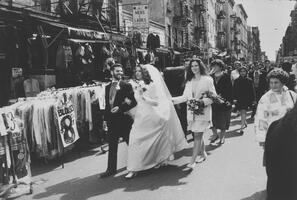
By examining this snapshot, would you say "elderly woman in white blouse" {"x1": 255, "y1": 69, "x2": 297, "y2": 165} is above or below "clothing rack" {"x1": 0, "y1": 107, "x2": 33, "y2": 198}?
above

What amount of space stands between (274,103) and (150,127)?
7.39 ft

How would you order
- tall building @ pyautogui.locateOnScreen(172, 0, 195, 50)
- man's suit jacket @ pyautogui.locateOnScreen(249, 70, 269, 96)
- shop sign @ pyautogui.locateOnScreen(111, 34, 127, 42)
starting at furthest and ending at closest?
tall building @ pyautogui.locateOnScreen(172, 0, 195, 50) < man's suit jacket @ pyautogui.locateOnScreen(249, 70, 269, 96) < shop sign @ pyautogui.locateOnScreen(111, 34, 127, 42)

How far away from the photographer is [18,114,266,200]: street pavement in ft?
20.1

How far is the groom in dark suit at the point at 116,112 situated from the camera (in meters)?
7.42

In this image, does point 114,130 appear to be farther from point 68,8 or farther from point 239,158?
point 68,8

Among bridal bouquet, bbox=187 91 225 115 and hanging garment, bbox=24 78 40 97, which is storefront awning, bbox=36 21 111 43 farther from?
bridal bouquet, bbox=187 91 225 115

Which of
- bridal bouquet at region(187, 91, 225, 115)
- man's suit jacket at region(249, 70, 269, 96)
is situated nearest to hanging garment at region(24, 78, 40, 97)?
bridal bouquet at region(187, 91, 225, 115)

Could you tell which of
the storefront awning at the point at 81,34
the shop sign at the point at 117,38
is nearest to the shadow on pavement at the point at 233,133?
the storefront awning at the point at 81,34

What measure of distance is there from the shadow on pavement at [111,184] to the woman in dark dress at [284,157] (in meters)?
4.38

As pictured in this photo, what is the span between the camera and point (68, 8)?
16.3 meters

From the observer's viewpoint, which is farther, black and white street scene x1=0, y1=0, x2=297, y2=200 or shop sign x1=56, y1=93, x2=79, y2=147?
shop sign x1=56, y1=93, x2=79, y2=147

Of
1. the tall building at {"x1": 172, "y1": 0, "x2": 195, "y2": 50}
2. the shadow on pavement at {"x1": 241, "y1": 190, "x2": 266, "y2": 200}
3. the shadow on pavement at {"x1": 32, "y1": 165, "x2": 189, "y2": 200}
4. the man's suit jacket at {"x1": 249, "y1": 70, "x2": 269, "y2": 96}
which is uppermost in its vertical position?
the tall building at {"x1": 172, "y1": 0, "x2": 195, "y2": 50}

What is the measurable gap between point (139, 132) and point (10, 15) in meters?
5.86

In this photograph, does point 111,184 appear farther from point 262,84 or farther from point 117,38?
point 262,84
